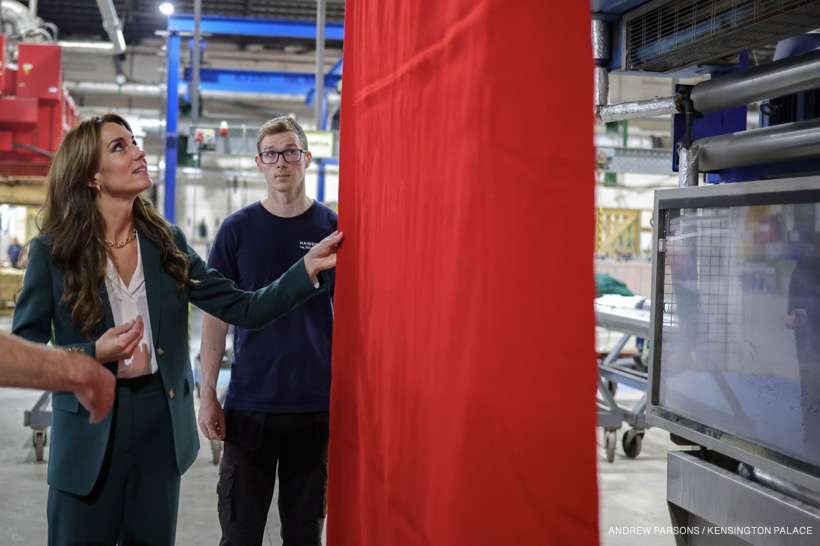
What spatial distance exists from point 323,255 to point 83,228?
539 mm

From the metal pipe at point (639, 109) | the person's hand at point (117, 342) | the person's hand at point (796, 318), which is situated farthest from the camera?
the metal pipe at point (639, 109)

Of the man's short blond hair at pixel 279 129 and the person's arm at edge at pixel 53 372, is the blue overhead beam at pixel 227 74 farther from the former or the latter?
the person's arm at edge at pixel 53 372

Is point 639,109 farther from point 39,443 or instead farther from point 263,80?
point 263,80

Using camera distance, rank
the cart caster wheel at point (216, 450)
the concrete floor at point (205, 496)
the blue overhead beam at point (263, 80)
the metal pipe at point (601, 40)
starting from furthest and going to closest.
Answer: the blue overhead beam at point (263, 80), the cart caster wheel at point (216, 450), the concrete floor at point (205, 496), the metal pipe at point (601, 40)

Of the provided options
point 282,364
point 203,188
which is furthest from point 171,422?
point 203,188

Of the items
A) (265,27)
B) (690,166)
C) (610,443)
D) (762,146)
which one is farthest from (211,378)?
(265,27)

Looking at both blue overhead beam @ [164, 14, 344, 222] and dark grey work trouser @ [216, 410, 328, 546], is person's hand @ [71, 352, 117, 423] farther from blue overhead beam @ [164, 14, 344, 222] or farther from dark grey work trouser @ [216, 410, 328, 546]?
blue overhead beam @ [164, 14, 344, 222]

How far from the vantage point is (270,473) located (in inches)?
86.1

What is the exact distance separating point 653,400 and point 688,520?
33cm

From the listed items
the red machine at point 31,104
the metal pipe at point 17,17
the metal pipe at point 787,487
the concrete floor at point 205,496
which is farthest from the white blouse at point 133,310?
the metal pipe at point 17,17

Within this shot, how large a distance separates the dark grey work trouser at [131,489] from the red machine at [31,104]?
Answer: 6029mm

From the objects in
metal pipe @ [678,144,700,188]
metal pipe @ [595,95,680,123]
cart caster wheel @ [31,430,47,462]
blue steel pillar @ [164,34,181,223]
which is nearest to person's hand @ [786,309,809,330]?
metal pipe @ [678,144,700,188]

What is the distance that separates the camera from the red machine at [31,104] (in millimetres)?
6922

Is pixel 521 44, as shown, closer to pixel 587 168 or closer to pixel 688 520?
pixel 587 168
